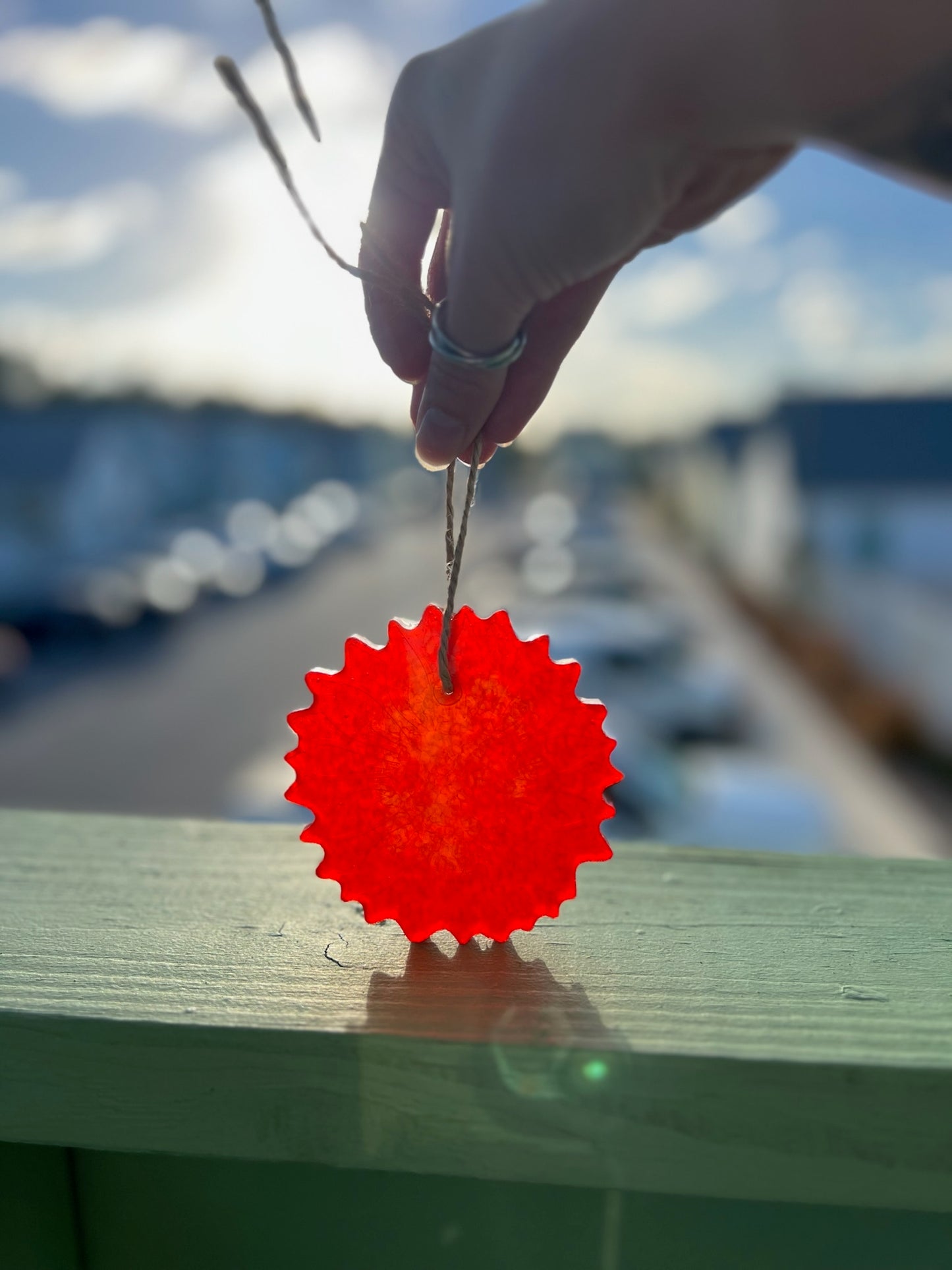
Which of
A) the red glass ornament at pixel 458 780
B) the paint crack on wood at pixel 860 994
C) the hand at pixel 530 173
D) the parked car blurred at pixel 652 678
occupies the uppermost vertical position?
the hand at pixel 530 173

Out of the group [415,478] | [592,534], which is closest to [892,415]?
[592,534]

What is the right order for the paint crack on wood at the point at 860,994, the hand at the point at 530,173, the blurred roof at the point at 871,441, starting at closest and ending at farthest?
1. the hand at the point at 530,173
2. the paint crack on wood at the point at 860,994
3. the blurred roof at the point at 871,441

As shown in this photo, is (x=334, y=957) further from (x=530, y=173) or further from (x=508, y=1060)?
(x=530, y=173)

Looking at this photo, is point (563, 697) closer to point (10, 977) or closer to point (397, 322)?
point (397, 322)

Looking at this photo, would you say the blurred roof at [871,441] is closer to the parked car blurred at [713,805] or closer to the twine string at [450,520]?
the parked car blurred at [713,805]

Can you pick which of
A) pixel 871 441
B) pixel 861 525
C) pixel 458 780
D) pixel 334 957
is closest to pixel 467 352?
pixel 458 780

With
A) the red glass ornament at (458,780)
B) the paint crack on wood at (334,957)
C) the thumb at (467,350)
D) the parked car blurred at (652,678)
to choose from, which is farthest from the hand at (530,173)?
the parked car blurred at (652,678)
